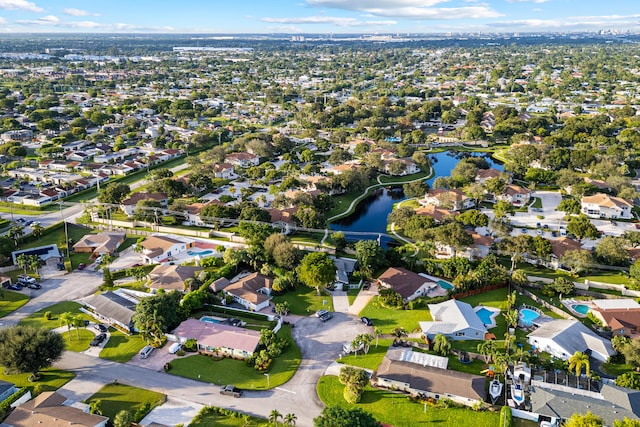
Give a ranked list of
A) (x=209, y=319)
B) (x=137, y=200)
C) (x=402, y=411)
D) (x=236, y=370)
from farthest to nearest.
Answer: (x=137, y=200), (x=209, y=319), (x=236, y=370), (x=402, y=411)

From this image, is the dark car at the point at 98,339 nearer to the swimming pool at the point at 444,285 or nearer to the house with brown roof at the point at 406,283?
the house with brown roof at the point at 406,283

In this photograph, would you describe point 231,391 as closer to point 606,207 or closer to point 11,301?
point 11,301

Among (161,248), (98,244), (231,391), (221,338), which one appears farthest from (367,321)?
(98,244)

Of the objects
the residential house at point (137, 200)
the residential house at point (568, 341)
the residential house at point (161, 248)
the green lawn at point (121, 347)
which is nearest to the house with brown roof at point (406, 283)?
the residential house at point (568, 341)

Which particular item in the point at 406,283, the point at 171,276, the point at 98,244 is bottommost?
the point at 406,283

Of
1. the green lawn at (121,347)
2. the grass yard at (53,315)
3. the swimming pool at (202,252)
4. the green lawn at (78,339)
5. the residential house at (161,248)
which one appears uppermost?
the residential house at (161,248)

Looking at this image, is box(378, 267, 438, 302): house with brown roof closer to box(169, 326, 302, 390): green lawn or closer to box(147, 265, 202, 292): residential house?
box(169, 326, 302, 390): green lawn

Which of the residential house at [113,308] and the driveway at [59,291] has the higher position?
the residential house at [113,308]
